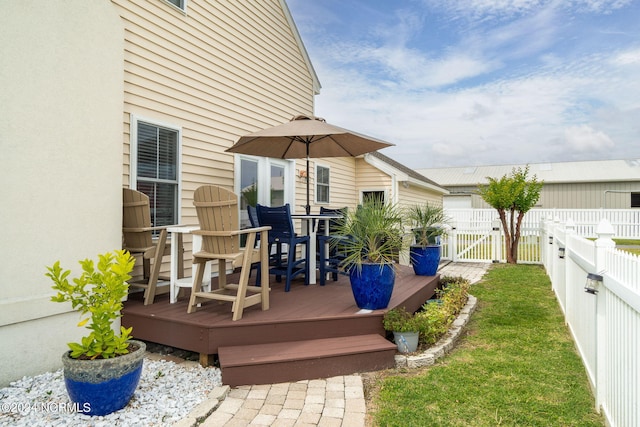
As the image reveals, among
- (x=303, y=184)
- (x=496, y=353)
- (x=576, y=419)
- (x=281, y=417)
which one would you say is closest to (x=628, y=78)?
(x=303, y=184)

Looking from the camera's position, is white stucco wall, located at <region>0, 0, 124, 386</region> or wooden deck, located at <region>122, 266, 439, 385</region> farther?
wooden deck, located at <region>122, 266, 439, 385</region>

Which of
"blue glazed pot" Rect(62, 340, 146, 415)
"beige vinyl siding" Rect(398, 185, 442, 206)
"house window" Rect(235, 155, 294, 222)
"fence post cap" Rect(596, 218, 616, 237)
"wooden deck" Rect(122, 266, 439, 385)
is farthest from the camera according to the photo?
"beige vinyl siding" Rect(398, 185, 442, 206)

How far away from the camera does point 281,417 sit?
7.91ft

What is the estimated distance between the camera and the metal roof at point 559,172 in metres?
23.3

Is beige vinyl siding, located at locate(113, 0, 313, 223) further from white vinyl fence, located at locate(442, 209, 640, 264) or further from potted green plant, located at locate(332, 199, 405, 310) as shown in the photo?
white vinyl fence, located at locate(442, 209, 640, 264)

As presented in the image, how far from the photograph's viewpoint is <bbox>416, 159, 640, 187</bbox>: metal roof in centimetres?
2331

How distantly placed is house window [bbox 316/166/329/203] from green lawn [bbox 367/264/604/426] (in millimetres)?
5468

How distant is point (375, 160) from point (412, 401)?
9.25m

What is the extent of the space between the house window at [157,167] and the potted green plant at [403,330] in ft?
9.87

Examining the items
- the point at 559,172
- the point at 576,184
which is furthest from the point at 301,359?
the point at 559,172

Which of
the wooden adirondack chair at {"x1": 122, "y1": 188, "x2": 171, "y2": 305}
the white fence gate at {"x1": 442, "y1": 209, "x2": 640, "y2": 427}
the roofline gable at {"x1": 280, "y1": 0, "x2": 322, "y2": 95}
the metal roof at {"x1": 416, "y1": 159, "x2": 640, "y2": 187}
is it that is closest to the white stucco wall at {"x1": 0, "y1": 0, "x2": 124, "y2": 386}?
the wooden adirondack chair at {"x1": 122, "y1": 188, "x2": 171, "y2": 305}

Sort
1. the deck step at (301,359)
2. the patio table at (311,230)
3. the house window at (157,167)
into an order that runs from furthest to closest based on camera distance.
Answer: the patio table at (311,230), the house window at (157,167), the deck step at (301,359)

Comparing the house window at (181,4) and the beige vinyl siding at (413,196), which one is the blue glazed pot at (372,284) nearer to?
the house window at (181,4)

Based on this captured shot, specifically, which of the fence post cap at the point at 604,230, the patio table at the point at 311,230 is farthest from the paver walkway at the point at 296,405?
the patio table at the point at 311,230
